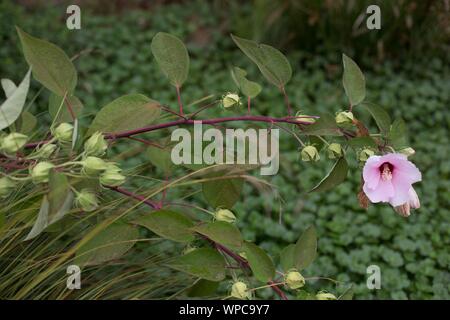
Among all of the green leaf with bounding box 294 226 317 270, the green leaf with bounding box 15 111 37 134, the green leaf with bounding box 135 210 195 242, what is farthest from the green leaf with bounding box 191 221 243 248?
the green leaf with bounding box 15 111 37 134

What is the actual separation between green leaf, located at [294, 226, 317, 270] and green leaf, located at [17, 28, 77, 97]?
0.51 meters

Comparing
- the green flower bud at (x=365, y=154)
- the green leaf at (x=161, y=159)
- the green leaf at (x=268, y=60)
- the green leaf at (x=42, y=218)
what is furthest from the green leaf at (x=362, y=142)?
the green leaf at (x=42, y=218)

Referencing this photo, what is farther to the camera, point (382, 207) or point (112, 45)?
point (112, 45)

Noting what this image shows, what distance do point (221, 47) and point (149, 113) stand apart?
7.68 feet

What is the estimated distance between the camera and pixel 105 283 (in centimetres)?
149

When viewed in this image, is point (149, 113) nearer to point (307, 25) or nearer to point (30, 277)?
point (30, 277)

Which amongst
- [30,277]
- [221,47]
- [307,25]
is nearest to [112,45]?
[221,47]

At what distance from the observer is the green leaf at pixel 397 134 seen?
1.24m

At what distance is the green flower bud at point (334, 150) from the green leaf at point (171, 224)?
0.92 feet

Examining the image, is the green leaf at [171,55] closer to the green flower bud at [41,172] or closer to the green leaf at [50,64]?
the green leaf at [50,64]

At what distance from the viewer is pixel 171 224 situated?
1.27m

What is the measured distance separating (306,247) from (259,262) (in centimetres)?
10

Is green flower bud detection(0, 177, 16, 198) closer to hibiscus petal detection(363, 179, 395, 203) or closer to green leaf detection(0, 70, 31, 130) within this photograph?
green leaf detection(0, 70, 31, 130)

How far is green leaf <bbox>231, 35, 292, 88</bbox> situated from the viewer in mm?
1264
